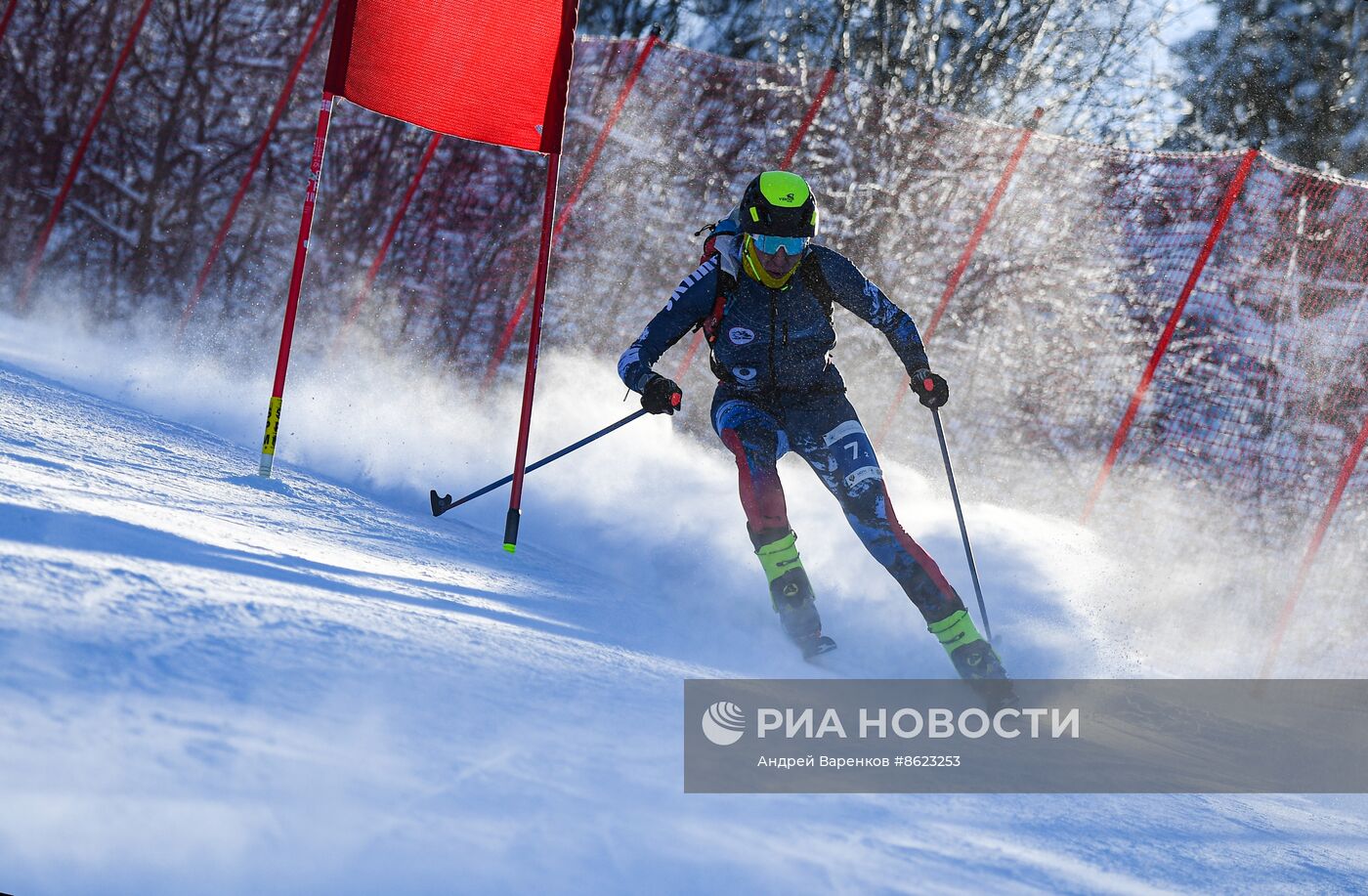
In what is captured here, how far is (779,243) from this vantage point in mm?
3990

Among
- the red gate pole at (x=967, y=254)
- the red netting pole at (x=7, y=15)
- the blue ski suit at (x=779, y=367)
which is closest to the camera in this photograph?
the blue ski suit at (x=779, y=367)

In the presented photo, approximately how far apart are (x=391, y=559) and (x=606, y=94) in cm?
537

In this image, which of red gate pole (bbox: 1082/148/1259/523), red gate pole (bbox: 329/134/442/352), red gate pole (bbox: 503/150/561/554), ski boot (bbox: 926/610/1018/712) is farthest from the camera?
red gate pole (bbox: 329/134/442/352)

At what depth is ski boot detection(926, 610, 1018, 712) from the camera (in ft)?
11.8

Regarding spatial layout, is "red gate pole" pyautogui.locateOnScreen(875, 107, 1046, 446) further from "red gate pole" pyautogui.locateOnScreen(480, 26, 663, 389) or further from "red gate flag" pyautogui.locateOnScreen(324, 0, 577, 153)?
"red gate flag" pyautogui.locateOnScreen(324, 0, 577, 153)

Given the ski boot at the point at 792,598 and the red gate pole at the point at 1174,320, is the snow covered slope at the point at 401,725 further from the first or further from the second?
the red gate pole at the point at 1174,320

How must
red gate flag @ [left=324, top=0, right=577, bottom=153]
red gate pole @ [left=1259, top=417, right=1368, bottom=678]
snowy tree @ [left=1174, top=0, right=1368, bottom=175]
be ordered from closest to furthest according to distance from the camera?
red gate flag @ [left=324, top=0, right=577, bottom=153]
red gate pole @ [left=1259, top=417, right=1368, bottom=678]
snowy tree @ [left=1174, top=0, right=1368, bottom=175]

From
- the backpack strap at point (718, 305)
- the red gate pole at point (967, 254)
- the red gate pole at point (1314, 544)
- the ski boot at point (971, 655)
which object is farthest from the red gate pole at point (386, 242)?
the red gate pole at point (1314, 544)

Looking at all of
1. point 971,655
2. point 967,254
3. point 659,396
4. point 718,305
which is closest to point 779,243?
point 718,305

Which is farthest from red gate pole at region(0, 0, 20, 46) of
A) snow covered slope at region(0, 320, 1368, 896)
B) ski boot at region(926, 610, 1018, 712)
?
ski boot at region(926, 610, 1018, 712)

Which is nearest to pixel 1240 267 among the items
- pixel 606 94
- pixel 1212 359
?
pixel 1212 359

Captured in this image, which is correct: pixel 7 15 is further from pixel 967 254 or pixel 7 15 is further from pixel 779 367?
pixel 779 367

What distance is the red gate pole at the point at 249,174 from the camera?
8.53m

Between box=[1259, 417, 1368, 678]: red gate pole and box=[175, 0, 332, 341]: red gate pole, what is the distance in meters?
7.95
